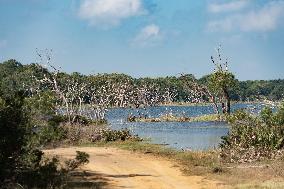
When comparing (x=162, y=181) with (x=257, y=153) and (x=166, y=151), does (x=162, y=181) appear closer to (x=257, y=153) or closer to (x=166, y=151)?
(x=257, y=153)

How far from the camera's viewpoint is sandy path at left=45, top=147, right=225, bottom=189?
72.1 feet

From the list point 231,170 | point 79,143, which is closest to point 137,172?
point 231,170

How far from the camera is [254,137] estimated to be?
98.8 feet

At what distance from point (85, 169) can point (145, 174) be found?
3.03m

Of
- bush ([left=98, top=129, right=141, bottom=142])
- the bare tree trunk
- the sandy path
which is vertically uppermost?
the bare tree trunk

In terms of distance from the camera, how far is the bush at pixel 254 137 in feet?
94.3

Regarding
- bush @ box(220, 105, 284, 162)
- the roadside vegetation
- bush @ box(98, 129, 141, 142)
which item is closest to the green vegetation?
the roadside vegetation

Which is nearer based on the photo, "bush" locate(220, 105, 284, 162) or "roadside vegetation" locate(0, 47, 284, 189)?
"roadside vegetation" locate(0, 47, 284, 189)

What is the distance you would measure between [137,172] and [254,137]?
756 cm

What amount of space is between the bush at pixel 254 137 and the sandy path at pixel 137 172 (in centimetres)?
344

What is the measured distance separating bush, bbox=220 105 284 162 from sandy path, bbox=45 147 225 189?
11.3ft

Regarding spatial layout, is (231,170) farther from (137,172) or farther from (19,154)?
(19,154)

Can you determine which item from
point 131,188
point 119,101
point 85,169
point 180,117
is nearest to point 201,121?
point 180,117

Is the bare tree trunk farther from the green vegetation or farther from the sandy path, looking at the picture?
the green vegetation
